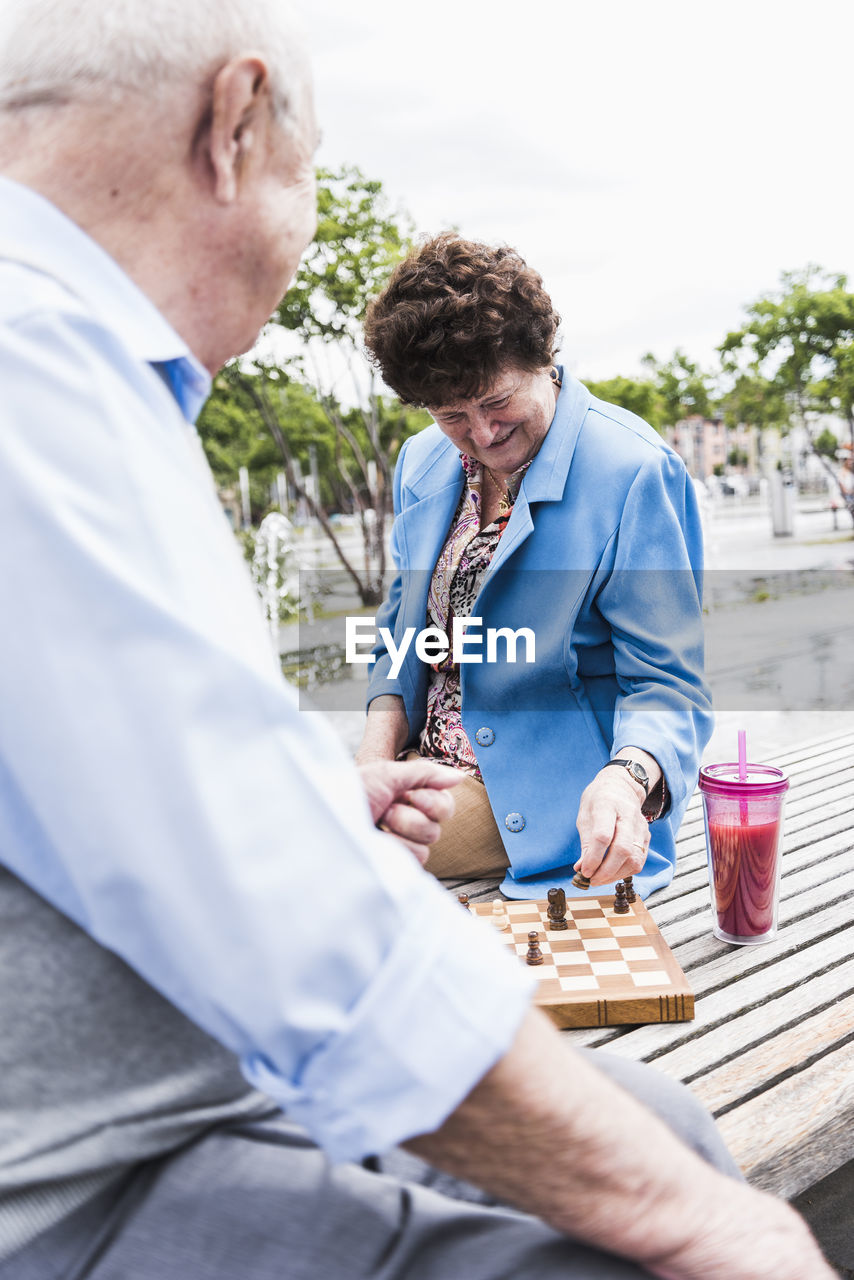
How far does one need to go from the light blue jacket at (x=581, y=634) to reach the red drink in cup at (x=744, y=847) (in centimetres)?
25

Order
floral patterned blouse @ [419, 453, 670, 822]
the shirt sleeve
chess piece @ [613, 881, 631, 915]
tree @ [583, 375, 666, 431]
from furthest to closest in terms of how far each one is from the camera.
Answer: tree @ [583, 375, 666, 431] < floral patterned blouse @ [419, 453, 670, 822] < chess piece @ [613, 881, 631, 915] < the shirt sleeve

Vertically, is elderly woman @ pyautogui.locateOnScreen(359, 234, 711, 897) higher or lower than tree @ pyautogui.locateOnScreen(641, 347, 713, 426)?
lower

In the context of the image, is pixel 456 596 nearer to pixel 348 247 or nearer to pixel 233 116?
pixel 233 116

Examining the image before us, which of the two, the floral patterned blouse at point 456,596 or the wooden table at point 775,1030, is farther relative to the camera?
the floral patterned blouse at point 456,596

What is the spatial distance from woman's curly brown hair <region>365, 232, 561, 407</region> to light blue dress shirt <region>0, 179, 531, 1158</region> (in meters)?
1.74

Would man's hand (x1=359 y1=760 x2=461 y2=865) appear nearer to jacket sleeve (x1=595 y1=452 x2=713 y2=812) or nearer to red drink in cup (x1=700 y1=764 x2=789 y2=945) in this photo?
red drink in cup (x1=700 y1=764 x2=789 y2=945)

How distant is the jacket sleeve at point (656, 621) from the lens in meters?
2.45

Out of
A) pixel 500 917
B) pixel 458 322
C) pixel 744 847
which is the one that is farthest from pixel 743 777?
pixel 458 322

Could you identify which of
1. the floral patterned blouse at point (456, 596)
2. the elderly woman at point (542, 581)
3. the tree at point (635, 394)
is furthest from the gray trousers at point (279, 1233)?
the tree at point (635, 394)

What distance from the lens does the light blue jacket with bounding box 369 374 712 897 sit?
2529 millimetres

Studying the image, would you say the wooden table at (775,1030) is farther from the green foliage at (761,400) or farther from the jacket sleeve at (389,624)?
the green foliage at (761,400)

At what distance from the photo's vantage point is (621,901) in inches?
86.4

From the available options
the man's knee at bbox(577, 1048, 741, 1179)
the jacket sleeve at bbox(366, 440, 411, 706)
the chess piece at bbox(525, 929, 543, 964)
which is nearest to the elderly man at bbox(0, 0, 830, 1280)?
the man's knee at bbox(577, 1048, 741, 1179)

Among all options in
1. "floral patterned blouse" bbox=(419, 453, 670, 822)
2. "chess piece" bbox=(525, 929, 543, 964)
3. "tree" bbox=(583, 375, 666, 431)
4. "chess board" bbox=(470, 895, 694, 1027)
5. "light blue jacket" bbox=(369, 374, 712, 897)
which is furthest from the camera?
"tree" bbox=(583, 375, 666, 431)
